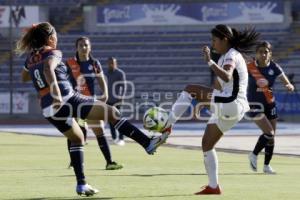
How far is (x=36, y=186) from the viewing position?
11016mm

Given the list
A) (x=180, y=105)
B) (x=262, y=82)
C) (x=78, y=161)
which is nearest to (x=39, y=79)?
(x=78, y=161)

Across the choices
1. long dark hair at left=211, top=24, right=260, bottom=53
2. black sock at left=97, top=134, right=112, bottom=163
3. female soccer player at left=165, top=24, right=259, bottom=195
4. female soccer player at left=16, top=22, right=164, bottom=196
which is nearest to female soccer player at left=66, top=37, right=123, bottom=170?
black sock at left=97, top=134, right=112, bottom=163

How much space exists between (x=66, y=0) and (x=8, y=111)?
9.12 meters

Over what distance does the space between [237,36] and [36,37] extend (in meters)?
2.30

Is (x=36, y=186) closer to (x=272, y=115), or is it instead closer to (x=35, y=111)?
(x=272, y=115)

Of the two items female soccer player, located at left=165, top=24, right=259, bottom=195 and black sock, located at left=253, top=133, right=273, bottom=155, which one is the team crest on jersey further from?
female soccer player, located at left=165, top=24, right=259, bottom=195

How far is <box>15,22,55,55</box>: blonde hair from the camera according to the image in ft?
32.5

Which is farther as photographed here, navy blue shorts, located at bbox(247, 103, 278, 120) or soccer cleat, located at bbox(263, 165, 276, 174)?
navy blue shorts, located at bbox(247, 103, 278, 120)

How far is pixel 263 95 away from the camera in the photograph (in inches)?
561

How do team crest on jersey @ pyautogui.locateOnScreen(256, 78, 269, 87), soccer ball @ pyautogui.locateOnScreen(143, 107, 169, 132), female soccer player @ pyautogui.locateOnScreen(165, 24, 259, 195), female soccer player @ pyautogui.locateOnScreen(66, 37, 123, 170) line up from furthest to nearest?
team crest on jersey @ pyautogui.locateOnScreen(256, 78, 269, 87) < female soccer player @ pyautogui.locateOnScreen(66, 37, 123, 170) < soccer ball @ pyautogui.locateOnScreen(143, 107, 169, 132) < female soccer player @ pyautogui.locateOnScreen(165, 24, 259, 195)

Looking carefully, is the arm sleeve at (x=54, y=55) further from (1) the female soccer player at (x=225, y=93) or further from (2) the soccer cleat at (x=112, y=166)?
(2) the soccer cleat at (x=112, y=166)

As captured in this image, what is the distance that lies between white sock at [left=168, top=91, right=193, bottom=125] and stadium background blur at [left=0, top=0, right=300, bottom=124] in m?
26.7

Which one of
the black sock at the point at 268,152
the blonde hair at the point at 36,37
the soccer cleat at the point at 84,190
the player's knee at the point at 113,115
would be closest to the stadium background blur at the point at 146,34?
the black sock at the point at 268,152

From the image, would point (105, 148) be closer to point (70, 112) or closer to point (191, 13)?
point (70, 112)
